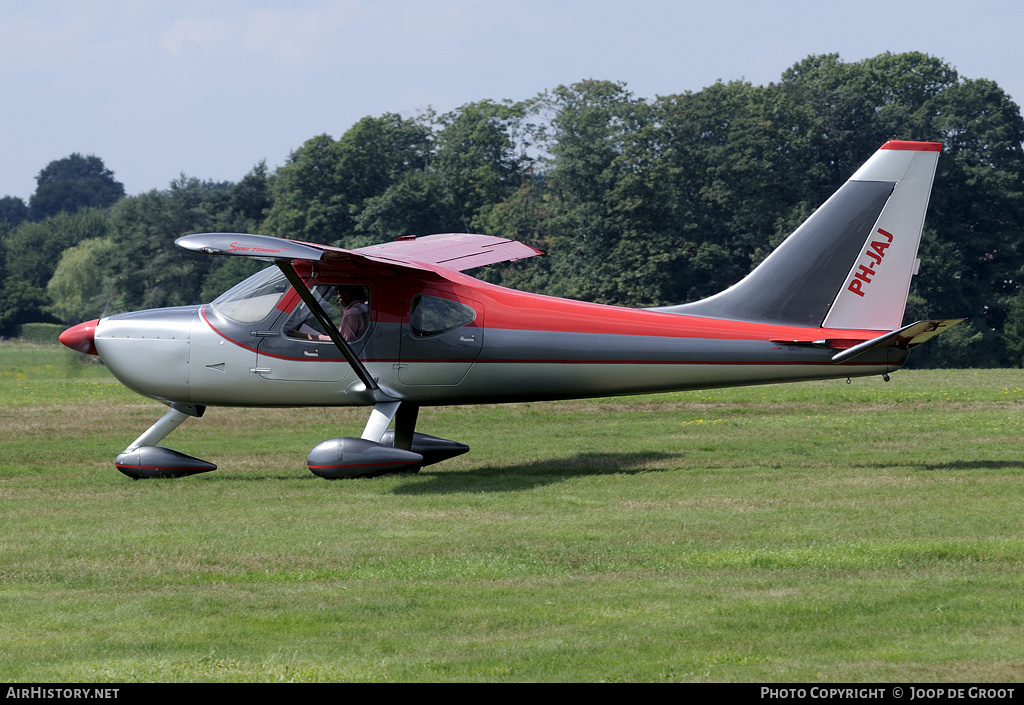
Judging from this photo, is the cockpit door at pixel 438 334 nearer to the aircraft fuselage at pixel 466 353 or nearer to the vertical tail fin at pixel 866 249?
the aircraft fuselage at pixel 466 353

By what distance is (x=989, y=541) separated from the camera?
8969mm

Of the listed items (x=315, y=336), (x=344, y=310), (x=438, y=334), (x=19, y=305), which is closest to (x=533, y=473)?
(x=438, y=334)

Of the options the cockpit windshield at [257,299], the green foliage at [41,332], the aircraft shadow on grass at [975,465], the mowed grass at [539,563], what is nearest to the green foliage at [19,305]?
the green foliage at [41,332]

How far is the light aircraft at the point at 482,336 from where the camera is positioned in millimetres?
13281

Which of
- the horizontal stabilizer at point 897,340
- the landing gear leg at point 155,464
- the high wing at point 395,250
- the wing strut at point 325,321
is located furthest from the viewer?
the landing gear leg at point 155,464

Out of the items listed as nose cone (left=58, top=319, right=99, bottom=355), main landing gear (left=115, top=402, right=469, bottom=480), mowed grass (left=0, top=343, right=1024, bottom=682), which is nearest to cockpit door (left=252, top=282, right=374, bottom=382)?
main landing gear (left=115, top=402, right=469, bottom=480)

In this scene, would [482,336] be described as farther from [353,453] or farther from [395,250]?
[395,250]

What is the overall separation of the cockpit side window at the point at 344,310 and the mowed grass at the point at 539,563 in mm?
1960

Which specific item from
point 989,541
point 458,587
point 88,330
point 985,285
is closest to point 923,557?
point 989,541

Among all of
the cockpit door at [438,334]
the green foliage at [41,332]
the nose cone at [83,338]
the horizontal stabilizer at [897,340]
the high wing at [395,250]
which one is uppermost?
the high wing at [395,250]

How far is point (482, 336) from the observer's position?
14.0 meters

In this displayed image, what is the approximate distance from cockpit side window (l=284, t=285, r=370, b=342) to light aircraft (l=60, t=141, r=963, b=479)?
0.02m

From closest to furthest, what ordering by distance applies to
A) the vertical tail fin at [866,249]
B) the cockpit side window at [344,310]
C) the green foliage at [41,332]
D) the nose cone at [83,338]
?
the vertical tail fin at [866,249] < the cockpit side window at [344,310] < the nose cone at [83,338] < the green foliage at [41,332]

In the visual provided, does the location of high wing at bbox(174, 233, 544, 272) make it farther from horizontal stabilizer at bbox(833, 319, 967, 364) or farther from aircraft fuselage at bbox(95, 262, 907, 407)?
horizontal stabilizer at bbox(833, 319, 967, 364)
